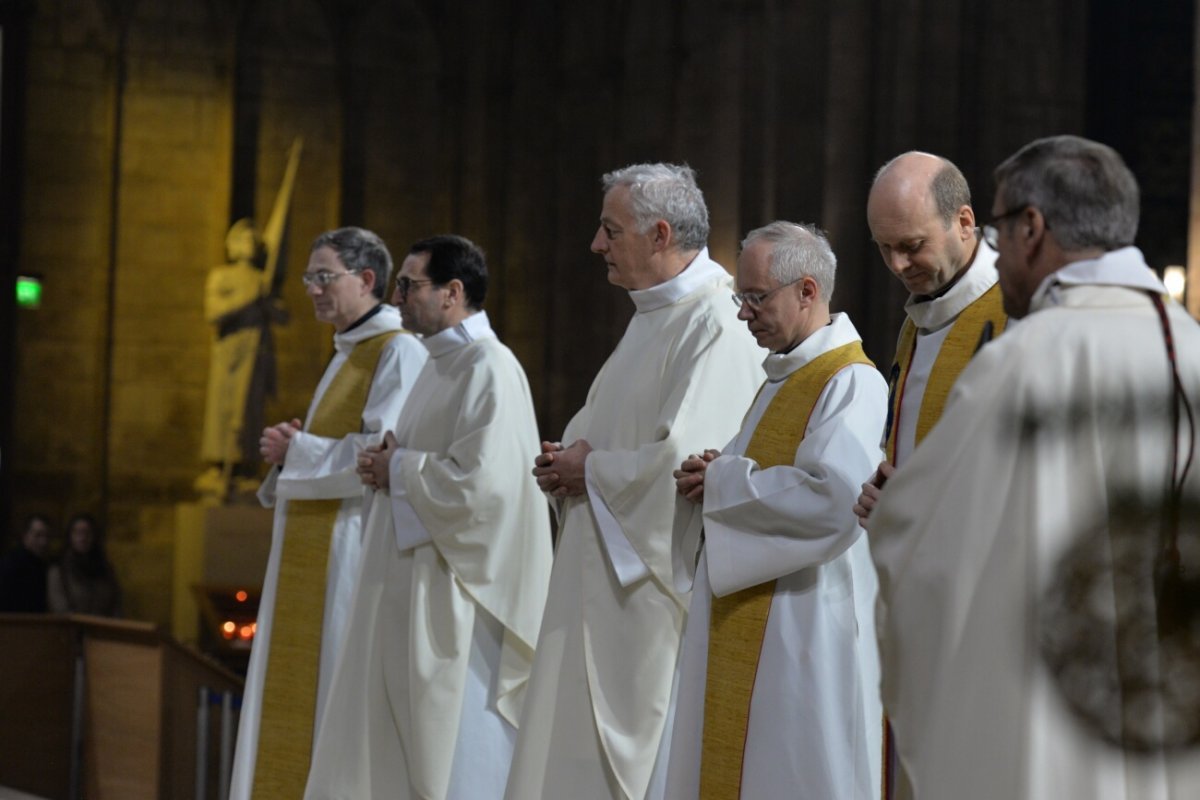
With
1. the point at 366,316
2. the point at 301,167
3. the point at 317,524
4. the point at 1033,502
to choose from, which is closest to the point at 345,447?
the point at 317,524

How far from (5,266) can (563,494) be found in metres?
11.3

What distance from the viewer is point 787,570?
3.99 metres

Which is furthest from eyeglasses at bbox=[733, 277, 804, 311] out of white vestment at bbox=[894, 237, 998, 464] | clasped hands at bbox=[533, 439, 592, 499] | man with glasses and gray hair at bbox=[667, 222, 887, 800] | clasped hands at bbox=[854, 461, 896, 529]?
clasped hands at bbox=[854, 461, 896, 529]

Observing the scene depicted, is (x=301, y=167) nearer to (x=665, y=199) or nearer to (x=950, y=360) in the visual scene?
(x=665, y=199)

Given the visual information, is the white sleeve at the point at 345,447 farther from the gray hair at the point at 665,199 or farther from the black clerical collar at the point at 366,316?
the gray hair at the point at 665,199

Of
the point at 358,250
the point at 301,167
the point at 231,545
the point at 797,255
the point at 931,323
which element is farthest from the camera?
the point at 301,167

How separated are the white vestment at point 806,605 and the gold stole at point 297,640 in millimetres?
2203

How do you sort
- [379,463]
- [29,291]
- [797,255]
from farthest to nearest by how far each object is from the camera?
1. [29,291]
2. [379,463]
3. [797,255]

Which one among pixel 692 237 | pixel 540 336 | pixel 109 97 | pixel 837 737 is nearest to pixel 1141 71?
pixel 540 336

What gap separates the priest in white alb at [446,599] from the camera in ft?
18.0

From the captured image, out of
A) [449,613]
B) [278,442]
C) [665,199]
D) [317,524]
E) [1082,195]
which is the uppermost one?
[665,199]

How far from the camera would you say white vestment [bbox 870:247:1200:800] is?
2.65m

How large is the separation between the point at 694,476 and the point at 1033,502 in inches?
62.5

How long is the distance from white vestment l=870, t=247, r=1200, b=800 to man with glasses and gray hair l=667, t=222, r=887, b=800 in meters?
1.20
